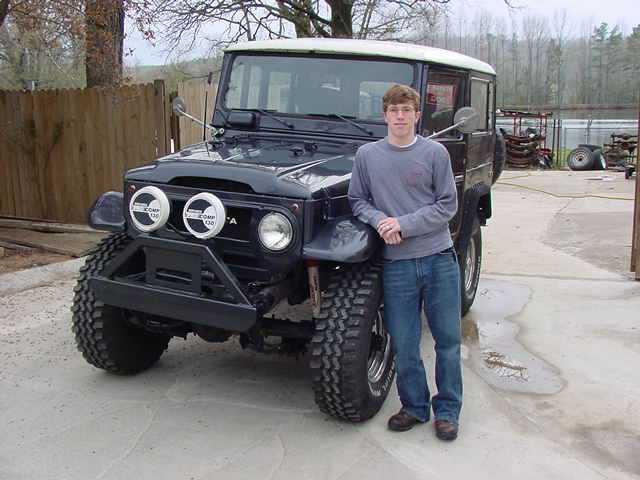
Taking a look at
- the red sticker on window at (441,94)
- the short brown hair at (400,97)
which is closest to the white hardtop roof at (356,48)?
the red sticker on window at (441,94)

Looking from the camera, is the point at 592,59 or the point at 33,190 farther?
the point at 592,59

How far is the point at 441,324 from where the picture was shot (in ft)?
12.0

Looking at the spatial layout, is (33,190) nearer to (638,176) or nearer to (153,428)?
(153,428)

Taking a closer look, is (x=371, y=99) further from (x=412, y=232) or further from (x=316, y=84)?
(x=412, y=232)

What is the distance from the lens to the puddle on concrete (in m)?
4.57

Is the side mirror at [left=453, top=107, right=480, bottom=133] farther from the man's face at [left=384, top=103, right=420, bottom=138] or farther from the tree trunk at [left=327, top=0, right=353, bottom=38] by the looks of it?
the tree trunk at [left=327, top=0, right=353, bottom=38]

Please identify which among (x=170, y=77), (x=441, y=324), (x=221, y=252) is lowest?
(x=441, y=324)

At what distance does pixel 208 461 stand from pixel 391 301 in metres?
1.24

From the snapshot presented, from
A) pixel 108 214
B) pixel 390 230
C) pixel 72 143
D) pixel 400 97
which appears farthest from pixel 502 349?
pixel 72 143

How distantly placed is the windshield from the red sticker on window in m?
0.20

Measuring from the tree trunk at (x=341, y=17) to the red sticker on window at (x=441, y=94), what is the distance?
46.4 feet

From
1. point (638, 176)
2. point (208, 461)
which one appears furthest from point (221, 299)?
point (638, 176)

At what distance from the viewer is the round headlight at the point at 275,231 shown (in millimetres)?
3570

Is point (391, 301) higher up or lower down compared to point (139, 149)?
lower down
